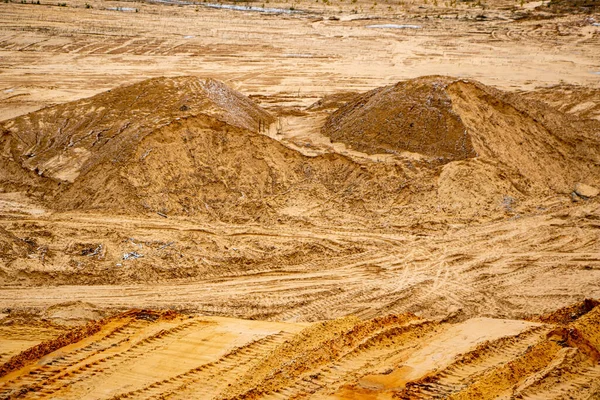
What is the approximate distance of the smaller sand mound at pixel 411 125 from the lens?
12.6 m

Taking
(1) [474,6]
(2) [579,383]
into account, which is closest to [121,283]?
(2) [579,383]

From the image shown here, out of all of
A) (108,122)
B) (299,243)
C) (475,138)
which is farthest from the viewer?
(108,122)

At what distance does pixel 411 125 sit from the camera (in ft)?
42.5

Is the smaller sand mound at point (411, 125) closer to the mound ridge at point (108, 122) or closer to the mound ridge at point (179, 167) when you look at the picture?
the mound ridge at point (179, 167)

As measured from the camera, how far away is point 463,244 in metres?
10.7

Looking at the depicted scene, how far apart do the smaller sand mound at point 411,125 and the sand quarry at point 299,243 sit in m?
0.05

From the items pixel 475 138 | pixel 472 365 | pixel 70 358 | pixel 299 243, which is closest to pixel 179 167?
pixel 299 243

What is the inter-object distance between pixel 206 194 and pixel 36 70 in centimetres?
1207

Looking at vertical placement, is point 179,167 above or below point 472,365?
above

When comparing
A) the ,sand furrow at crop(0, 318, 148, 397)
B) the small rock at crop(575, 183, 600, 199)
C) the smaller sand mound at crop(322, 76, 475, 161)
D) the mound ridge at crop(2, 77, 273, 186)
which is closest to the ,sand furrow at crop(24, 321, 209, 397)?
the ,sand furrow at crop(0, 318, 148, 397)

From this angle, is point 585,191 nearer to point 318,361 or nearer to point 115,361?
point 318,361

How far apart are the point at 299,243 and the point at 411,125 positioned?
12.8 ft

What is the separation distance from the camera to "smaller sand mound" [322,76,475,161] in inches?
497

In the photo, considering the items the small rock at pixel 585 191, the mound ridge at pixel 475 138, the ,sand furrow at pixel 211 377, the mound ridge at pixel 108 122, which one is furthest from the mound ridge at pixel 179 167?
the ,sand furrow at pixel 211 377
